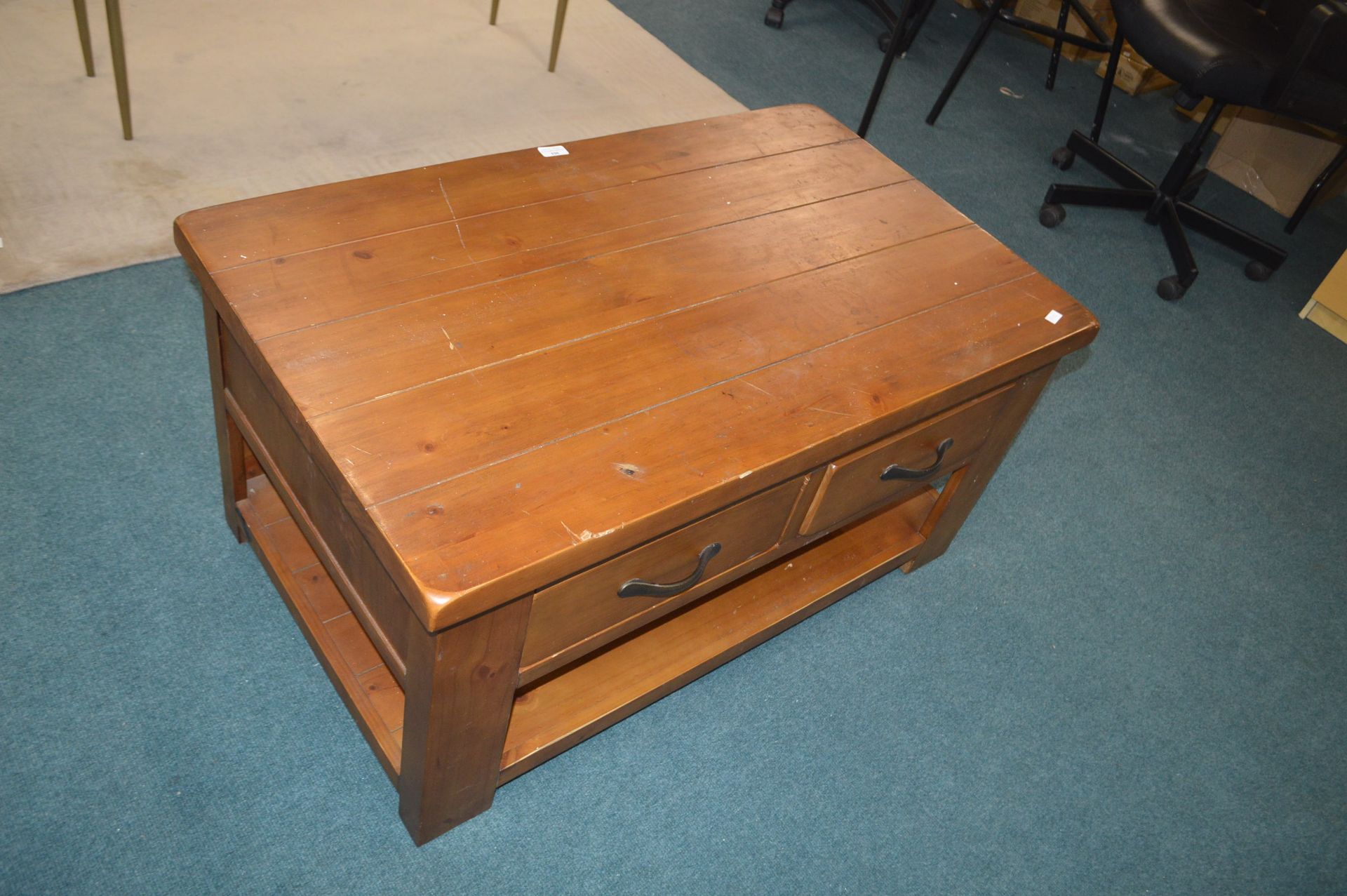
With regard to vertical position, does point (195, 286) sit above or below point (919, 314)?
below

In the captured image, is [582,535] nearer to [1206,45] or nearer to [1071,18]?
[1206,45]

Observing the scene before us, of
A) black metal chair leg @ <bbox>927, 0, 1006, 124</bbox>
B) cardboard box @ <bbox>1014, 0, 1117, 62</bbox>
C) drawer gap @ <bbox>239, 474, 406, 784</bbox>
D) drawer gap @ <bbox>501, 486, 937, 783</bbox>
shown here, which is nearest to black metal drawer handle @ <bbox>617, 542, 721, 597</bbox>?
drawer gap @ <bbox>501, 486, 937, 783</bbox>

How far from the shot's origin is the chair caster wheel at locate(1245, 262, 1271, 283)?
2674mm

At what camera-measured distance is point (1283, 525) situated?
2047 millimetres

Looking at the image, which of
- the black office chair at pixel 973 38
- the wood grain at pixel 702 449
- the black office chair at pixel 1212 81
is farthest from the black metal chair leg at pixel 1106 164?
the wood grain at pixel 702 449

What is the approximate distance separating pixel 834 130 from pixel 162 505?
1.26 metres

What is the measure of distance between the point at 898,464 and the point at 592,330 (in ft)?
1.53

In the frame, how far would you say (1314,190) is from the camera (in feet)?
9.18

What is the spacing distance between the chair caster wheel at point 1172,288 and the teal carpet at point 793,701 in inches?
16.0

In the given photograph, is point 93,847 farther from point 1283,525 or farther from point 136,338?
point 1283,525

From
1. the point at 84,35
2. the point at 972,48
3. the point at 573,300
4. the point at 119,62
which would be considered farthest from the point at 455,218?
the point at 972,48

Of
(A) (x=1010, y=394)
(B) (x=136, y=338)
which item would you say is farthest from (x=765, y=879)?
(B) (x=136, y=338)

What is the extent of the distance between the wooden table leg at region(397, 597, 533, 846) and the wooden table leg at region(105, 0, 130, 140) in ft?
5.08

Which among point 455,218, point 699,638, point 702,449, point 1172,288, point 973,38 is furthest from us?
point 973,38
